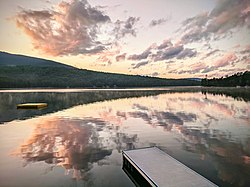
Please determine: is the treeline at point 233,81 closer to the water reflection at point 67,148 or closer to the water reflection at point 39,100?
the water reflection at point 39,100

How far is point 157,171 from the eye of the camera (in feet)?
24.8

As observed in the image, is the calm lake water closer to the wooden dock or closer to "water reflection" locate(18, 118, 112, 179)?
"water reflection" locate(18, 118, 112, 179)

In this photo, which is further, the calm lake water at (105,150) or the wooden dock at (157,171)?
the calm lake water at (105,150)

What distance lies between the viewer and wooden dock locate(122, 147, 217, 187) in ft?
21.8

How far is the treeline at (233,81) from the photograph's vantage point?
11388 centimetres

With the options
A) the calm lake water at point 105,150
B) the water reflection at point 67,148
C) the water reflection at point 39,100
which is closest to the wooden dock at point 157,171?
the calm lake water at point 105,150

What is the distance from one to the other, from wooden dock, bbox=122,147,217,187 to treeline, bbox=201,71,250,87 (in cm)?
12210

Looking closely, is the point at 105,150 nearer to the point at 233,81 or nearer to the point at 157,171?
the point at 157,171

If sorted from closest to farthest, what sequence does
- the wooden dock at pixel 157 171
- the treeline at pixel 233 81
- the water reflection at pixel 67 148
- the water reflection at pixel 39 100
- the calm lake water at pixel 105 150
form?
the wooden dock at pixel 157 171
the calm lake water at pixel 105 150
the water reflection at pixel 67 148
the water reflection at pixel 39 100
the treeline at pixel 233 81

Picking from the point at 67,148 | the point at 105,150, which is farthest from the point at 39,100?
the point at 105,150

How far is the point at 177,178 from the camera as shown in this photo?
22.7ft

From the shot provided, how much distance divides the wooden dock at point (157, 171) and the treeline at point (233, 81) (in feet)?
401

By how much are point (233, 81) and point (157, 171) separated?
13557 cm

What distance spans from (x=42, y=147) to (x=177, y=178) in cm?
908
